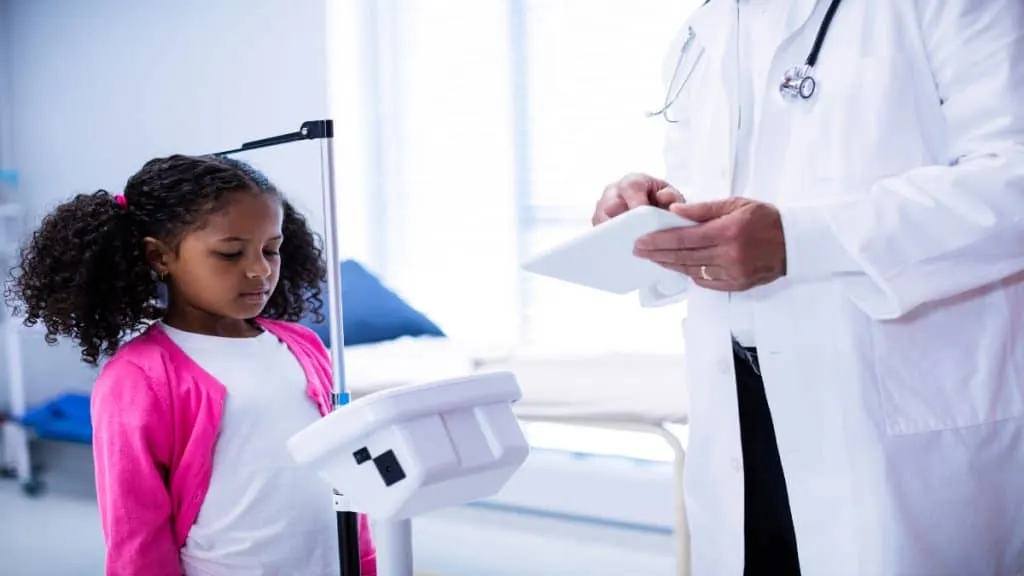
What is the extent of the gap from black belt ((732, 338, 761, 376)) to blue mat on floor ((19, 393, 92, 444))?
4.20 ft

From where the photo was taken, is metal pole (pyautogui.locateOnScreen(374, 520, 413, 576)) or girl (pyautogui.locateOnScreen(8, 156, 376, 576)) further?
girl (pyautogui.locateOnScreen(8, 156, 376, 576))

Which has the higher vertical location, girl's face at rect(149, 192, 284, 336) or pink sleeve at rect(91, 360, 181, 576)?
girl's face at rect(149, 192, 284, 336)

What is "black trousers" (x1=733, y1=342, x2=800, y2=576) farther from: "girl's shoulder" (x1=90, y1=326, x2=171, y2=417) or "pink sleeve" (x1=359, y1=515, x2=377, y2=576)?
"girl's shoulder" (x1=90, y1=326, x2=171, y2=417)

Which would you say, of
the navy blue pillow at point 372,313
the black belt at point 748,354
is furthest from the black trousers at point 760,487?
the navy blue pillow at point 372,313

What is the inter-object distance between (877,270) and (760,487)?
0.33 m

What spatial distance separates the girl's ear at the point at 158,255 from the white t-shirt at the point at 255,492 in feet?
0.24

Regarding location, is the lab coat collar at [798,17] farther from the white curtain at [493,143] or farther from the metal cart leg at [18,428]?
the white curtain at [493,143]

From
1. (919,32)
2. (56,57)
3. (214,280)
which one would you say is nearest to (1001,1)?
(919,32)

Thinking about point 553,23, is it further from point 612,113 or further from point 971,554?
point 971,554

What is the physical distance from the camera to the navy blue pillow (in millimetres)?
2391

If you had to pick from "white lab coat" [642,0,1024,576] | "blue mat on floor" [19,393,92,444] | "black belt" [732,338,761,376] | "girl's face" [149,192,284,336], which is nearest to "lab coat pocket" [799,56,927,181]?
"white lab coat" [642,0,1024,576]

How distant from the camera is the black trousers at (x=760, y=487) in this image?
1.05m

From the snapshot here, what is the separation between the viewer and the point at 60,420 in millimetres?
1823

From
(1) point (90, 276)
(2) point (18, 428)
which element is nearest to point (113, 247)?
(1) point (90, 276)
